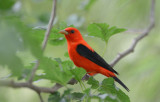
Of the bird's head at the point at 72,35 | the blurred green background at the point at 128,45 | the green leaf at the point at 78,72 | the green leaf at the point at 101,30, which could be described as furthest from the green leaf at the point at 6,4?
the blurred green background at the point at 128,45

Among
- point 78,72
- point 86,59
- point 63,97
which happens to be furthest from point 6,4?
point 86,59

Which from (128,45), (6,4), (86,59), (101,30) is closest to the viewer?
(6,4)

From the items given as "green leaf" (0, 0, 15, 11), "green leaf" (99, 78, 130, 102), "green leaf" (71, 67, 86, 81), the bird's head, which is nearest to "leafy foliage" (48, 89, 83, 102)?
"green leaf" (71, 67, 86, 81)

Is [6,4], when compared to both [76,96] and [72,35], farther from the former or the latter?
[72,35]

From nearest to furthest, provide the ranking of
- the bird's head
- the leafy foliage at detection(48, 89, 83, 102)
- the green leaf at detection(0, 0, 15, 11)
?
the green leaf at detection(0, 0, 15, 11), the leafy foliage at detection(48, 89, 83, 102), the bird's head

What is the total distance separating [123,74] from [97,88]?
2.66m

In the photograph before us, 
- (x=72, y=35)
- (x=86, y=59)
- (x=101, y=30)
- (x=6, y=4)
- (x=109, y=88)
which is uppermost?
(x=72, y=35)

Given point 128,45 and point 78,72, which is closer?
point 78,72

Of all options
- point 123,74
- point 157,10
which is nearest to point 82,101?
point 123,74

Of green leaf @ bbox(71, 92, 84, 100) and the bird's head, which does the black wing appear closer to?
the bird's head

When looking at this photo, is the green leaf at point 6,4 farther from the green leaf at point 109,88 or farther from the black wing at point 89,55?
the black wing at point 89,55

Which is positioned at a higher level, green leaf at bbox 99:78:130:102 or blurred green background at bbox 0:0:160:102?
blurred green background at bbox 0:0:160:102

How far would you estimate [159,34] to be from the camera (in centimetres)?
403

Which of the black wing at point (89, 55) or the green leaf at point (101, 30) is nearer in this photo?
the green leaf at point (101, 30)
